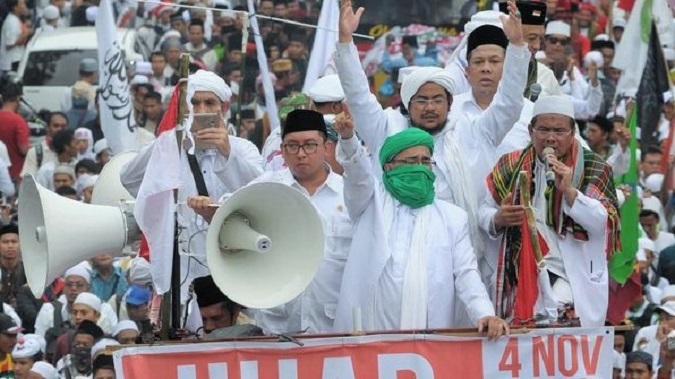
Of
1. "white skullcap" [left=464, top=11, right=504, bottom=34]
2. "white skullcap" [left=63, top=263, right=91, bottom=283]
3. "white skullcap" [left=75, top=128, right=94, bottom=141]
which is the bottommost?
"white skullcap" [left=63, top=263, right=91, bottom=283]

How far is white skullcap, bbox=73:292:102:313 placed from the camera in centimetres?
1816

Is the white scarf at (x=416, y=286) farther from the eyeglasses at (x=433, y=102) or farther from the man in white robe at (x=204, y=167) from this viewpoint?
the man in white robe at (x=204, y=167)

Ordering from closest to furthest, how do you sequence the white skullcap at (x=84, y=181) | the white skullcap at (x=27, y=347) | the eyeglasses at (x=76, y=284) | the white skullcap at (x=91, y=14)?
the white skullcap at (x=27, y=347) → the eyeglasses at (x=76, y=284) → the white skullcap at (x=84, y=181) → the white skullcap at (x=91, y=14)

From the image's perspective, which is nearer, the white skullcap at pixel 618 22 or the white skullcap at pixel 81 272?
the white skullcap at pixel 81 272

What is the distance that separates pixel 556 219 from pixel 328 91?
2041 millimetres

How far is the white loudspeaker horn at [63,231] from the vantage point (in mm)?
11789

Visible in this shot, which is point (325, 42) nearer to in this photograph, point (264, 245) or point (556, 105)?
point (556, 105)

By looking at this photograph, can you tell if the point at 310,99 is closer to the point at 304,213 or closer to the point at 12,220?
the point at 304,213

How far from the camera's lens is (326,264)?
12422 mm

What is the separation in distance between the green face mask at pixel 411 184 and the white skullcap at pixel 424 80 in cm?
64

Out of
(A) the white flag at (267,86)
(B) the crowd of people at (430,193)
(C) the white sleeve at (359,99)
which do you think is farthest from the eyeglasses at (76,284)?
(C) the white sleeve at (359,99)

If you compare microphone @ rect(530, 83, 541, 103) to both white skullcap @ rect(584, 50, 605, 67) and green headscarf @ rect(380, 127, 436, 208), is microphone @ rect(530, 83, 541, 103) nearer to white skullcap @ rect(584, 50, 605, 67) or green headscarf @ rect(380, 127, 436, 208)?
green headscarf @ rect(380, 127, 436, 208)

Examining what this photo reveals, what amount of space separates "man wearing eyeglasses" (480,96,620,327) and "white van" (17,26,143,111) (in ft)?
48.3

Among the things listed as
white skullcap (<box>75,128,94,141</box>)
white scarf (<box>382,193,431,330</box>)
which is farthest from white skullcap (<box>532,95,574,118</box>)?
white skullcap (<box>75,128,94,141</box>)
